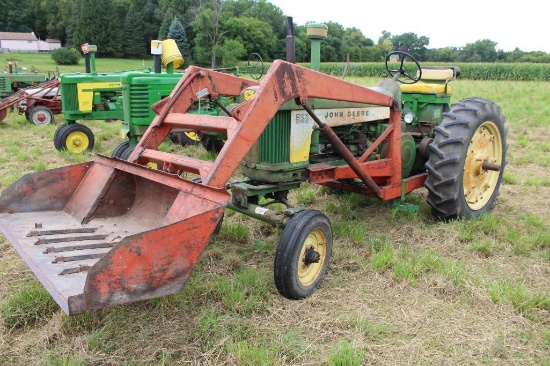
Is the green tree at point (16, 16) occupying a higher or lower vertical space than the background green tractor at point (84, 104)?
higher

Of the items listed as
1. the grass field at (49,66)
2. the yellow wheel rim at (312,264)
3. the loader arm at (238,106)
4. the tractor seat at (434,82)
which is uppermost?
the grass field at (49,66)

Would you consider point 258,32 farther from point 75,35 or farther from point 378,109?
point 378,109

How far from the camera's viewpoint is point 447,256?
3957 mm

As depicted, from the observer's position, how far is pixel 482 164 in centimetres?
473

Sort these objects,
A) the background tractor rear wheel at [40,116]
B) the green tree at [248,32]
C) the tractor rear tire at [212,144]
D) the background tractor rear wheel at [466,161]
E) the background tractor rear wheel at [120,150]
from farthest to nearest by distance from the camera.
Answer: the green tree at [248,32] → the background tractor rear wheel at [40,116] → the tractor rear tire at [212,144] → the background tractor rear wheel at [120,150] → the background tractor rear wheel at [466,161]

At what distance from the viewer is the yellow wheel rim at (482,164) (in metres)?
4.71

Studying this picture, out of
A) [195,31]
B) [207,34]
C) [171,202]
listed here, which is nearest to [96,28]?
[195,31]

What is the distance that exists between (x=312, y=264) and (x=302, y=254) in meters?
0.19

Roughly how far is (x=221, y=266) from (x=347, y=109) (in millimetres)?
1667

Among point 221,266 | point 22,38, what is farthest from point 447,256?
point 22,38

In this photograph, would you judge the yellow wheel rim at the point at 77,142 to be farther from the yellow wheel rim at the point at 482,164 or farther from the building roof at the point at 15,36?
the building roof at the point at 15,36

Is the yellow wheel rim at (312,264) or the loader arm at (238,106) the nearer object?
the loader arm at (238,106)

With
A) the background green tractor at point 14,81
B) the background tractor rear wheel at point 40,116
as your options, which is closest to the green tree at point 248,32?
the background green tractor at point 14,81

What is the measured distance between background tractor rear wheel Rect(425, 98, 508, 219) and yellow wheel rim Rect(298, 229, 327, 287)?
1.56 metres
